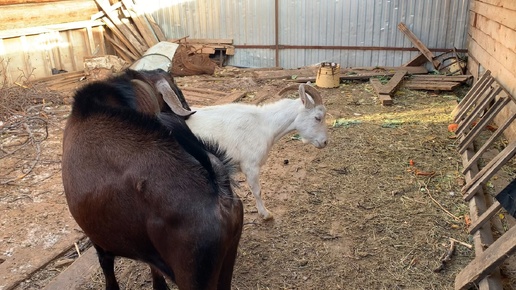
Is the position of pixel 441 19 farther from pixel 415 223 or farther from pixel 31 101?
pixel 31 101

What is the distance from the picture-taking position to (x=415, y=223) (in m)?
4.30

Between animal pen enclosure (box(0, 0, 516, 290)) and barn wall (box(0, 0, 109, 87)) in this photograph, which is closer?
animal pen enclosure (box(0, 0, 516, 290))

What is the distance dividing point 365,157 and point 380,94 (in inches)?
125

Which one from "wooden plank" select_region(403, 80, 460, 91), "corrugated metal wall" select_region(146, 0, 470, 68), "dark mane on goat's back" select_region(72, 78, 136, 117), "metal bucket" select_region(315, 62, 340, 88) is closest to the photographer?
"dark mane on goat's back" select_region(72, 78, 136, 117)

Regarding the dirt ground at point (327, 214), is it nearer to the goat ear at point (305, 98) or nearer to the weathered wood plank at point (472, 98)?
the weathered wood plank at point (472, 98)

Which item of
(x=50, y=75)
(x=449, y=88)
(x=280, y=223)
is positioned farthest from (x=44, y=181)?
(x=449, y=88)

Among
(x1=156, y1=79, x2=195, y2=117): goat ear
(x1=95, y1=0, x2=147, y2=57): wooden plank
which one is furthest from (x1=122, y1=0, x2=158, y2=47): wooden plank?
(x1=156, y1=79, x2=195, y2=117): goat ear

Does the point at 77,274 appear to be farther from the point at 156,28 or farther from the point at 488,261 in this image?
the point at 156,28

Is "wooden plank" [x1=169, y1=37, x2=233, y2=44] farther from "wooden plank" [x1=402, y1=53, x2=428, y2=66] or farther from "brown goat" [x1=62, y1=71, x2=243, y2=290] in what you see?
"brown goat" [x1=62, y1=71, x2=243, y2=290]

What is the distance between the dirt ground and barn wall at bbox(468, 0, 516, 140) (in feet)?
3.66

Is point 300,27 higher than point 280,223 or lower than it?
higher

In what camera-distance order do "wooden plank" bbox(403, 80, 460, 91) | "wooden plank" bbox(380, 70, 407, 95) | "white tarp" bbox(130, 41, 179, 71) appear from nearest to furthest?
"white tarp" bbox(130, 41, 179, 71) → "wooden plank" bbox(380, 70, 407, 95) → "wooden plank" bbox(403, 80, 460, 91)

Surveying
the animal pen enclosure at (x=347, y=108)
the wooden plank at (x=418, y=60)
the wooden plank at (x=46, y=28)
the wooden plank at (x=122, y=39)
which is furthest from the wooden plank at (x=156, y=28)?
the wooden plank at (x=418, y=60)

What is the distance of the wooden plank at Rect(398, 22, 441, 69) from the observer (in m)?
10.2
